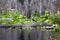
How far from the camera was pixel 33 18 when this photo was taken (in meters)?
9.61

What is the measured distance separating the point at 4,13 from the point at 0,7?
1.69 feet

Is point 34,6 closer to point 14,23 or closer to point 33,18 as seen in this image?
point 33,18

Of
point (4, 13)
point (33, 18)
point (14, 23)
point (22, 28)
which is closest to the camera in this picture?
point (22, 28)

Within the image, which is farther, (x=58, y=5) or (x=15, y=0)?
(x=15, y=0)

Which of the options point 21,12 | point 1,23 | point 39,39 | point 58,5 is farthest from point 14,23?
point 39,39

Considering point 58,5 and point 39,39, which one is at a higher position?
point 58,5

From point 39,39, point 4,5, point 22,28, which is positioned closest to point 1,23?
point 22,28

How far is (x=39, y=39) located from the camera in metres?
5.54

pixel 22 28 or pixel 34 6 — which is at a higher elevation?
pixel 34 6

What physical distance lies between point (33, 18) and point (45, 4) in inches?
54.0

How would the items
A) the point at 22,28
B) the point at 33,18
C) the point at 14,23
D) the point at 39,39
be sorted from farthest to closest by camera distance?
the point at 33,18
the point at 14,23
the point at 22,28
the point at 39,39

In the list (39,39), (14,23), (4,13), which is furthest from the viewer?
(4,13)

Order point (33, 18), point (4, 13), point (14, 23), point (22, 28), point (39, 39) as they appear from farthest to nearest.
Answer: point (4, 13) → point (33, 18) → point (14, 23) → point (22, 28) → point (39, 39)

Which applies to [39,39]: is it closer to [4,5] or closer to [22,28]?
[22,28]
